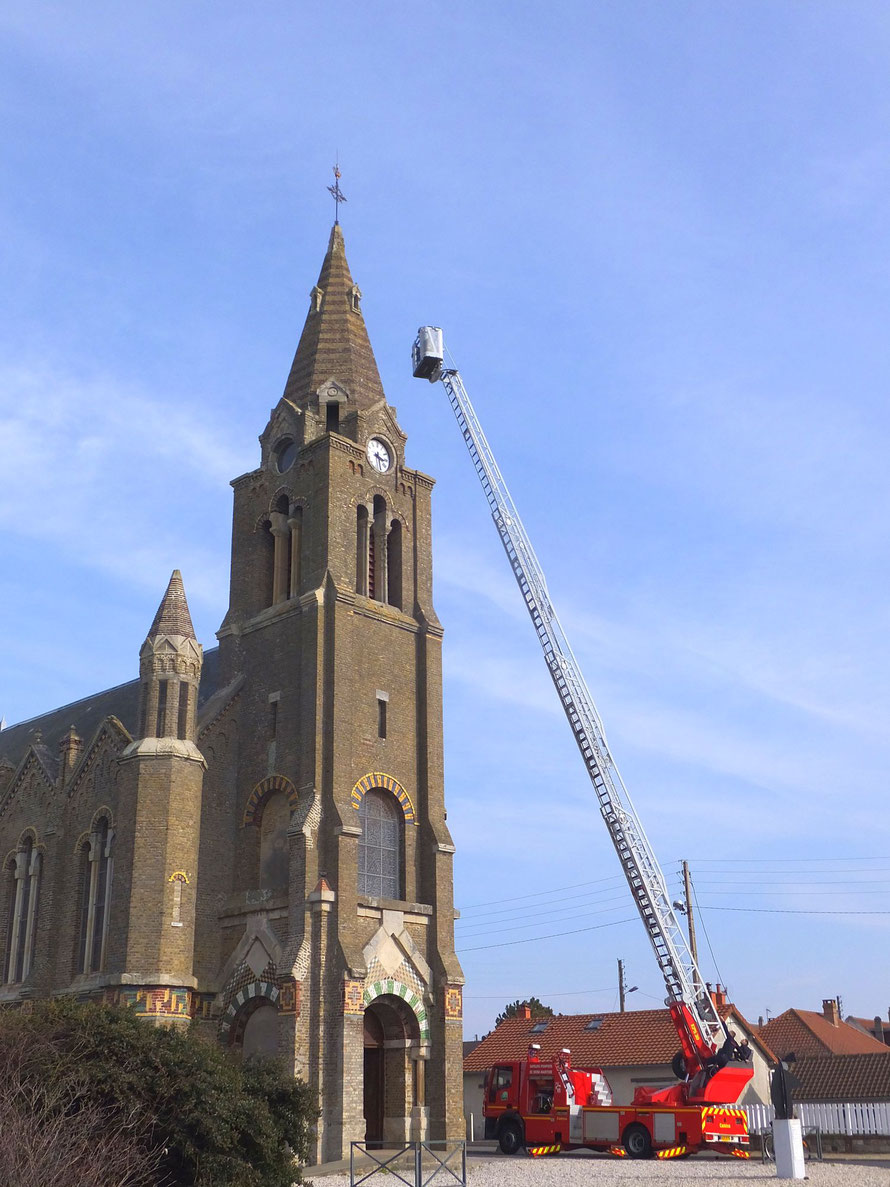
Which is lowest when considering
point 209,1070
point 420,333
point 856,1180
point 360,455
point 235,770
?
point 856,1180

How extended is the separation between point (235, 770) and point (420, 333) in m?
19.1

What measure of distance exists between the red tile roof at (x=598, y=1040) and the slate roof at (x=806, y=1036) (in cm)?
1158

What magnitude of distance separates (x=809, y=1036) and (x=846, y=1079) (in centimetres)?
1611

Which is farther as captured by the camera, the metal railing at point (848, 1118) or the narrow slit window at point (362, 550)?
the narrow slit window at point (362, 550)

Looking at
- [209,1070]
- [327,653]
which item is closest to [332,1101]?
[209,1070]

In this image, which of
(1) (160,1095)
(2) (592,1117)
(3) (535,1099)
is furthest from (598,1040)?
(1) (160,1095)

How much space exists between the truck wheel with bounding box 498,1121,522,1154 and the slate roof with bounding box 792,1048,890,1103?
49.5ft

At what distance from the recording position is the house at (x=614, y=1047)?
160ft

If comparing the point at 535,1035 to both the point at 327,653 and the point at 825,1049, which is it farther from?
the point at 327,653

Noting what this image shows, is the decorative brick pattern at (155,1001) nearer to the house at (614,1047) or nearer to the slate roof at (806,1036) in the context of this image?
the house at (614,1047)

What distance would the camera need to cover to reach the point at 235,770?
37.7 m

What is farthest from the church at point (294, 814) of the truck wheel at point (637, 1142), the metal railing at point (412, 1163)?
the truck wheel at point (637, 1142)

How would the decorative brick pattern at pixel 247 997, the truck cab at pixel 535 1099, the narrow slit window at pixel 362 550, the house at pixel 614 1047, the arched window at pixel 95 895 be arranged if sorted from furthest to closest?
the house at pixel 614 1047 < the narrow slit window at pixel 362 550 < the arched window at pixel 95 895 < the truck cab at pixel 535 1099 < the decorative brick pattern at pixel 247 997

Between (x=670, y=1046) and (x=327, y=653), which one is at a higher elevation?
(x=327, y=653)
